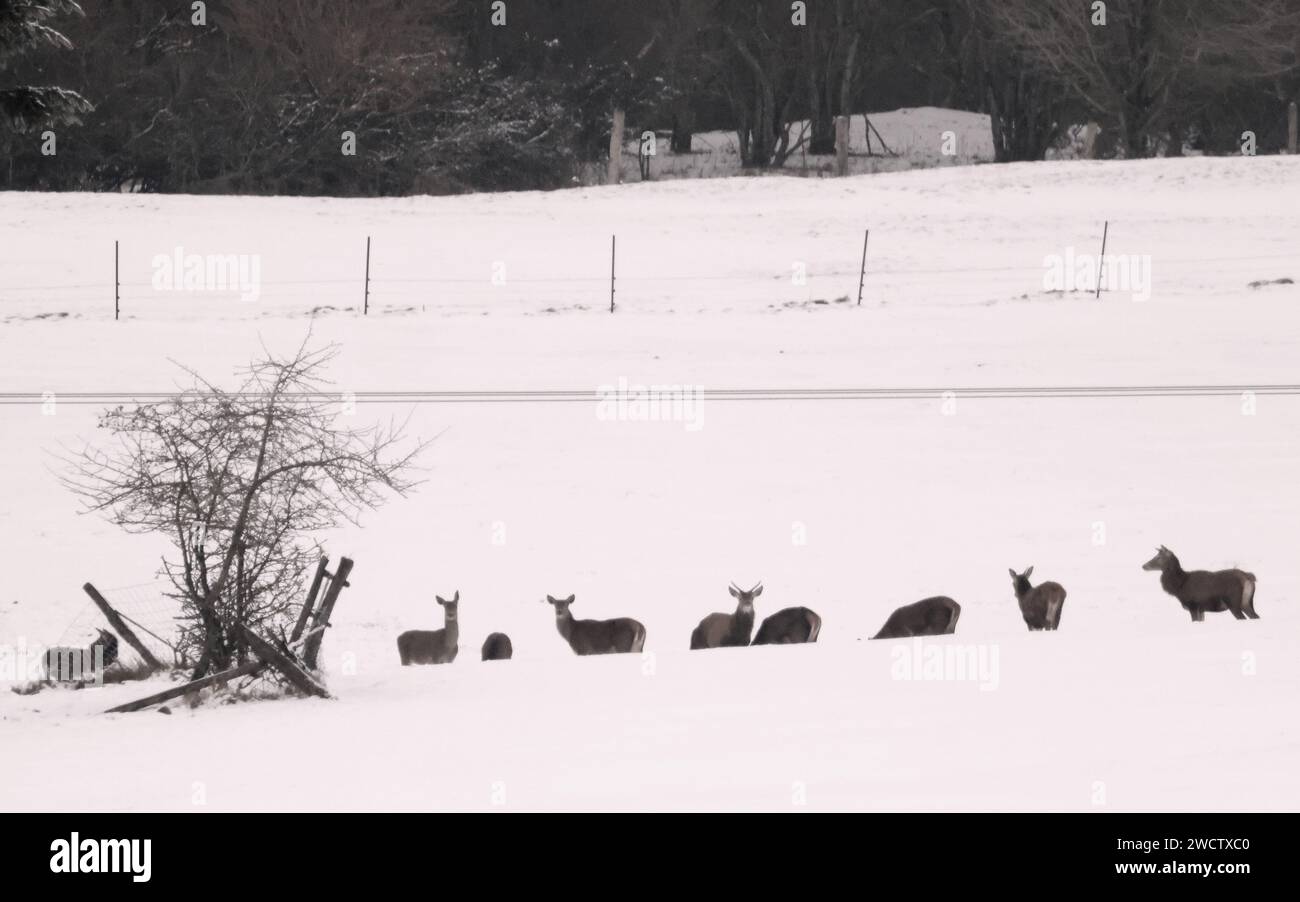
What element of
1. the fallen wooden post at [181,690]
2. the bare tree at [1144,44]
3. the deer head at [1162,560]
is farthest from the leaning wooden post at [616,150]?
the fallen wooden post at [181,690]

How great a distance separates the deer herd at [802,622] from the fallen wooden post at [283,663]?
2.69 meters

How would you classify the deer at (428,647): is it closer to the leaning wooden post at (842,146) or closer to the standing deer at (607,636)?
the standing deer at (607,636)

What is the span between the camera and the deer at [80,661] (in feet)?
48.9

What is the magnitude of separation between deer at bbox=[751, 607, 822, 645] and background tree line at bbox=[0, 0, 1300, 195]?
36.3 metres

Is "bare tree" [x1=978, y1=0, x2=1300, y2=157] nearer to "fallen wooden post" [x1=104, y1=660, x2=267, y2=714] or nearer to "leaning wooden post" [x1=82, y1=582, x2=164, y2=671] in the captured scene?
"leaning wooden post" [x1=82, y1=582, x2=164, y2=671]

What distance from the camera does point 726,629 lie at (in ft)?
52.2

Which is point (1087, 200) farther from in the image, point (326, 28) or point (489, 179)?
point (326, 28)

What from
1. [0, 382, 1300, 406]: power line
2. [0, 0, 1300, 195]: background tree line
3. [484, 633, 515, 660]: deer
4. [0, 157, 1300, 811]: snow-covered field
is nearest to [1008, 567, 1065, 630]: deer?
[0, 157, 1300, 811]: snow-covered field

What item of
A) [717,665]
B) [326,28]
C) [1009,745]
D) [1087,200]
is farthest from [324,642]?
[326,28]

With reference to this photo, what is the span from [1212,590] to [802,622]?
3548 millimetres

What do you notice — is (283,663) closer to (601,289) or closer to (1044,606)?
(1044,606)

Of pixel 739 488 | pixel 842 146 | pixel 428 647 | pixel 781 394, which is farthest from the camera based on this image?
pixel 842 146

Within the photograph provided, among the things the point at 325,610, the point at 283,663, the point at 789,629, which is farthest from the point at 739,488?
the point at 283,663
